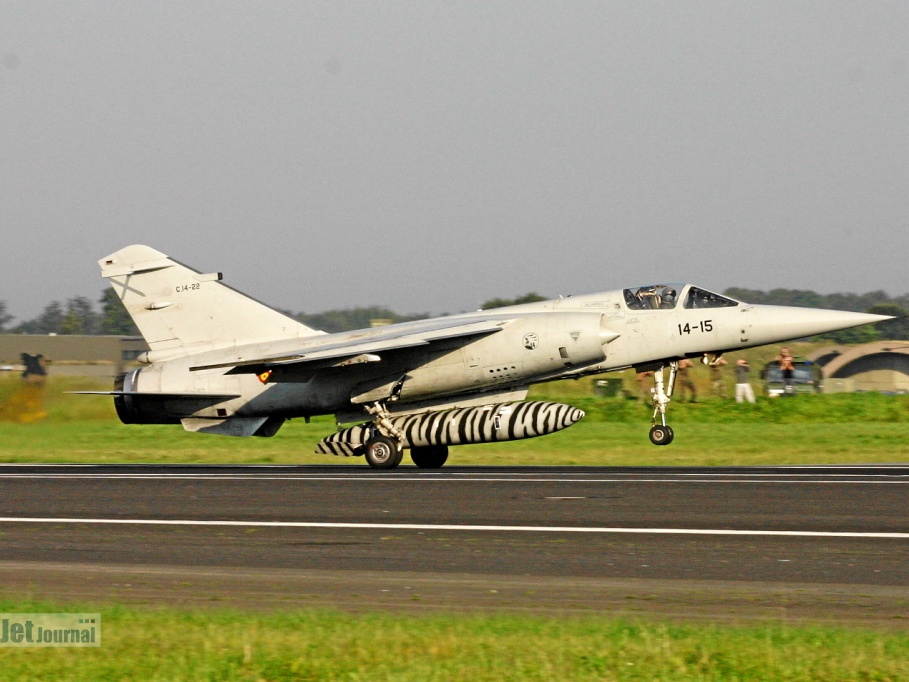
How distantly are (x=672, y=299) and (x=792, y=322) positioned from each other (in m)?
2.07

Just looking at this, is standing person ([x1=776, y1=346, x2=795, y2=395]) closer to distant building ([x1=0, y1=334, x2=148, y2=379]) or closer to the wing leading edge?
the wing leading edge

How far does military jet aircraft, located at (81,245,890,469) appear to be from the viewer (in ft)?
62.5

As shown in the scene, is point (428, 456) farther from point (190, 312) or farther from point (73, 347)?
point (73, 347)

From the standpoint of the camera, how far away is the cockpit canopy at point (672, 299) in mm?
19297

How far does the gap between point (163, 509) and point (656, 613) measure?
7783 mm

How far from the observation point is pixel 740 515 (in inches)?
A: 466

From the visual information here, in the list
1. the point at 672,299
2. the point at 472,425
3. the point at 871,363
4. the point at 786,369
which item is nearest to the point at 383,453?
the point at 472,425

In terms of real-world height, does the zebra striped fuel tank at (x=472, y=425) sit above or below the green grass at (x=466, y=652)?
above

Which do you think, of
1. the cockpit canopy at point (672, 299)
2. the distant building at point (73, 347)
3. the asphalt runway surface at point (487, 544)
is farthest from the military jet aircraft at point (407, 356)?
the distant building at point (73, 347)

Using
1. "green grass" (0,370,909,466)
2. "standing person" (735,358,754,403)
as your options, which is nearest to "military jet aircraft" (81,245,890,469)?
"green grass" (0,370,909,466)

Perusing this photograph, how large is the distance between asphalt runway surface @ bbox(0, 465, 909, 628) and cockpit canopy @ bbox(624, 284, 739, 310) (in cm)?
378

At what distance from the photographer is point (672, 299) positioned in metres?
19.4

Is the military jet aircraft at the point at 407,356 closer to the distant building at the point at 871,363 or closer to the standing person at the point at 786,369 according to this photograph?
the standing person at the point at 786,369

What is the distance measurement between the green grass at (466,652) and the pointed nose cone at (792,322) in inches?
502
